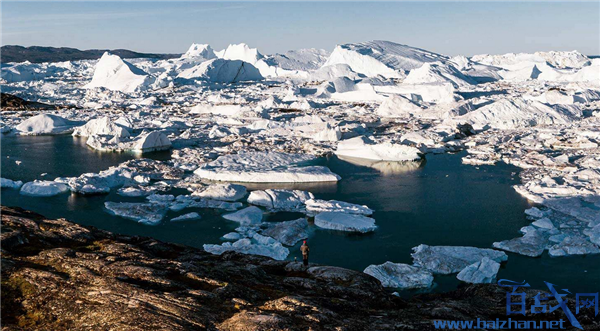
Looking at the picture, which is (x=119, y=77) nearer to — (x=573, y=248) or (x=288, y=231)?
(x=288, y=231)

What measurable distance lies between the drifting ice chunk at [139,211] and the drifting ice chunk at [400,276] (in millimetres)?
6789

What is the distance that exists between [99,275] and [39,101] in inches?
1719

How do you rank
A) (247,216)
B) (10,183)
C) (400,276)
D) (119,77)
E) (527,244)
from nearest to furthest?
(400,276) < (527,244) < (247,216) < (10,183) < (119,77)

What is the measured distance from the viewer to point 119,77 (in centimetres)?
5238

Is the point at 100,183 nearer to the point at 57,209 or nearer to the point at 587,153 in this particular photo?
the point at 57,209

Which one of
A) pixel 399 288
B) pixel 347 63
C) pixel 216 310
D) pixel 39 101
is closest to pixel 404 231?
pixel 399 288

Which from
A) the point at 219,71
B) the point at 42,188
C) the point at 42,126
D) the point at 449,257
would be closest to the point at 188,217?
the point at 42,188

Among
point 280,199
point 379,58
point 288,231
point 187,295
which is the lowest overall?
point 288,231

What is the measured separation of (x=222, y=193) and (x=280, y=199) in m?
1.99

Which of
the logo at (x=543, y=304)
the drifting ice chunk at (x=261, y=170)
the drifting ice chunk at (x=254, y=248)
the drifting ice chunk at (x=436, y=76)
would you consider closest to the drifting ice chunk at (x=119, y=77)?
the drifting ice chunk at (x=436, y=76)

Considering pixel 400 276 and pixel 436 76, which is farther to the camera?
pixel 436 76

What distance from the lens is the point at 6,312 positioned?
605cm

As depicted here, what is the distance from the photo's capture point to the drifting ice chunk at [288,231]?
506 inches

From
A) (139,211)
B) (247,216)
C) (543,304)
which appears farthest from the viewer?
(139,211)
